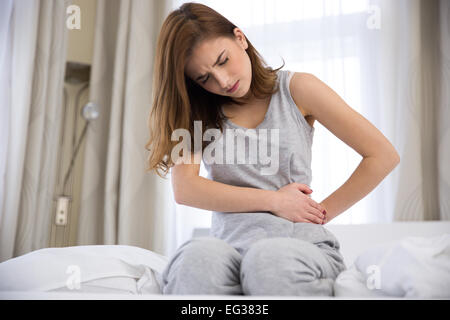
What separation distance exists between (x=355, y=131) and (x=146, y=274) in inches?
19.6

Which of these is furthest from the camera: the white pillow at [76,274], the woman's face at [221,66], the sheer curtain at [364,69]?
the sheer curtain at [364,69]

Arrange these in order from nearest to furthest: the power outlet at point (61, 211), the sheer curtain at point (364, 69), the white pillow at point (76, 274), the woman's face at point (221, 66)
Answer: the white pillow at point (76, 274) → the woman's face at point (221, 66) → the sheer curtain at point (364, 69) → the power outlet at point (61, 211)

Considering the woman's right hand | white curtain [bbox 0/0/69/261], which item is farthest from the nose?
white curtain [bbox 0/0/69/261]

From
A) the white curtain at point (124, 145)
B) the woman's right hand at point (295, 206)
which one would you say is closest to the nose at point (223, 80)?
the woman's right hand at point (295, 206)

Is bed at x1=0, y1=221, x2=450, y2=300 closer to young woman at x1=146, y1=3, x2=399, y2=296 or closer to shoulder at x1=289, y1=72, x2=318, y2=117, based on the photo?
young woman at x1=146, y1=3, x2=399, y2=296

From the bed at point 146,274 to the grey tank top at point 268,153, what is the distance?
20 centimetres

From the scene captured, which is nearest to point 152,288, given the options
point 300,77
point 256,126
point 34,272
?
point 34,272

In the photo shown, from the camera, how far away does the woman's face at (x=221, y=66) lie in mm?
861

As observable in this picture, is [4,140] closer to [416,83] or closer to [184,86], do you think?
[184,86]

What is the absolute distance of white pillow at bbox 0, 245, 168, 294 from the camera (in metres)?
0.65

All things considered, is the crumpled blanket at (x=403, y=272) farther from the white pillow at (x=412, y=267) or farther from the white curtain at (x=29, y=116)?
the white curtain at (x=29, y=116)

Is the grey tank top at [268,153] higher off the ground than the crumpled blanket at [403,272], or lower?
higher

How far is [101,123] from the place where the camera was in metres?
2.15

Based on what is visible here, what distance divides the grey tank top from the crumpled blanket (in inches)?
10.7
